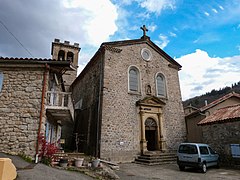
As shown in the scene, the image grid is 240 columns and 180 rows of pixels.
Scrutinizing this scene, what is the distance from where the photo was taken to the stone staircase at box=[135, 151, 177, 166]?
12.0 meters

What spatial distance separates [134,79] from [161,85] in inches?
114

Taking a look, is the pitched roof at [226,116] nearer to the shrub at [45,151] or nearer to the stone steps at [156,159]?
the stone steps at [156,159]

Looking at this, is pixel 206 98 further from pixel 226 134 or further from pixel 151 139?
pixel 226 134

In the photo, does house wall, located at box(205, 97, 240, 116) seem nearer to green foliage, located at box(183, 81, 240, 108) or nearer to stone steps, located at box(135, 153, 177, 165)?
stone steps, located at box(135, 153, 177, 165)

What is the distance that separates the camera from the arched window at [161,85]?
16041 mm

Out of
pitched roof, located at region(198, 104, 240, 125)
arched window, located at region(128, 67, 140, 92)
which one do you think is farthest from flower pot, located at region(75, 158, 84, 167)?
pitched roof, located at region(198, 104, 240, 125)

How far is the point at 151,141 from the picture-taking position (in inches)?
595

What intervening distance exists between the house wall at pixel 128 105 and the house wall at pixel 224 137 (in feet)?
10.6

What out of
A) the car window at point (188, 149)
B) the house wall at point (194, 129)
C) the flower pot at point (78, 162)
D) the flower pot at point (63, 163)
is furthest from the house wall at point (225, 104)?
the flower pot at point (63, 163)

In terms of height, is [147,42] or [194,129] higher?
[147,42]

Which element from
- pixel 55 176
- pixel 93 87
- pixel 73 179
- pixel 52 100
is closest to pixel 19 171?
pixel 55 176

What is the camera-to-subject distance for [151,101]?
580 inches

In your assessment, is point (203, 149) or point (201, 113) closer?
point (203, 149)

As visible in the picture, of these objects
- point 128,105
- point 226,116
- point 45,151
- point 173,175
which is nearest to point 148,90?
point 128,105
